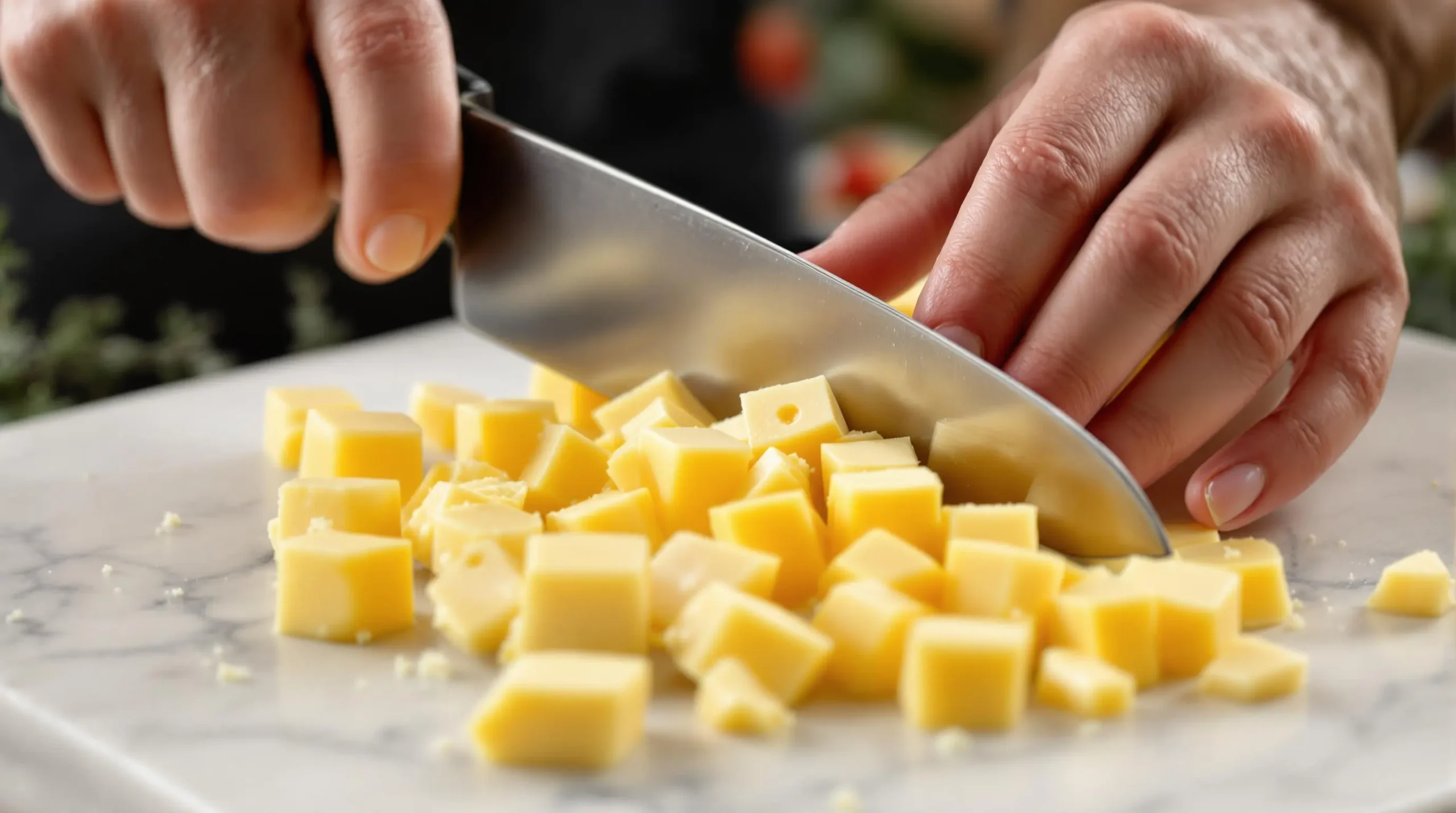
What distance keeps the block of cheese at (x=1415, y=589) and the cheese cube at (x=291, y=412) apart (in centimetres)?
109

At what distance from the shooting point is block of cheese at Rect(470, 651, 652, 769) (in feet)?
3.19

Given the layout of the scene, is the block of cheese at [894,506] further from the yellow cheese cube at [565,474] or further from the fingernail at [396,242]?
the fingernail at [396,242]

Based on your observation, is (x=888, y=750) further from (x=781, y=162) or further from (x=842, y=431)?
(x=781, y=162)

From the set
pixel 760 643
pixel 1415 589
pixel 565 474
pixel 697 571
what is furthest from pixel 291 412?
pixel 1415 589

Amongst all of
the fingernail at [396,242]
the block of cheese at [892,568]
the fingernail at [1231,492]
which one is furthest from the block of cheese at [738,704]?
the fingernail at [396,242]

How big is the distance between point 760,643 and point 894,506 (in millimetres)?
207

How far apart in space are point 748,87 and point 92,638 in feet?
6.94

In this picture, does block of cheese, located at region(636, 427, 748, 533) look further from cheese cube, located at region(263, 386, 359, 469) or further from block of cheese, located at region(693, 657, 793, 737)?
cheese cube, located at region(263, 386, 359, 469)

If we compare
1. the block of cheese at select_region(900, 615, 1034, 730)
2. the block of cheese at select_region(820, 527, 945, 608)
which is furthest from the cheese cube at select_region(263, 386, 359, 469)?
the block of cheese at select_region(900, 615, 1034, 730)

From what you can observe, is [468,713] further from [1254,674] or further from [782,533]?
[1254,674]

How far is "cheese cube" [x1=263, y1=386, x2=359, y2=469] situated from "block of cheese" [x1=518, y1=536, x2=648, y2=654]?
597 mm

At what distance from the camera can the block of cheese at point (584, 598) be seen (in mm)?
1072

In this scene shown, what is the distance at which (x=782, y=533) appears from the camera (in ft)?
3.94

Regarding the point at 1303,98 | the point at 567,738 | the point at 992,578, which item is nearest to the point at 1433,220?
the point at 1303,98
